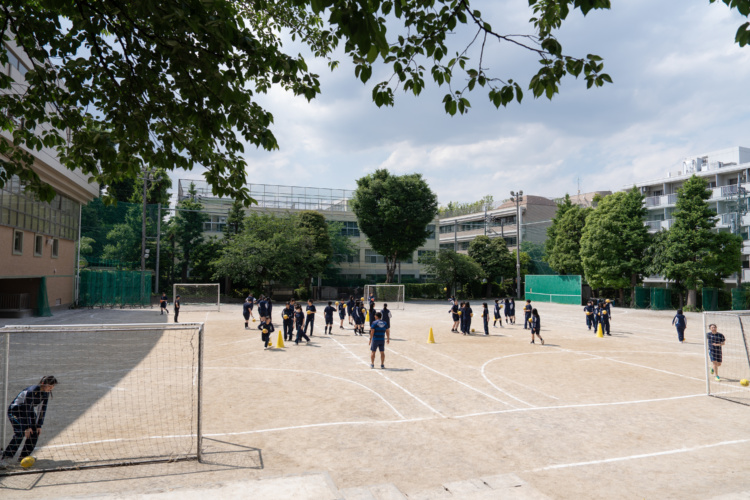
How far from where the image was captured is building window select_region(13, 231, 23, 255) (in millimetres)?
27320

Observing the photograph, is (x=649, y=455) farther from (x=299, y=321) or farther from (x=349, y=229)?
(x=349, y=229)

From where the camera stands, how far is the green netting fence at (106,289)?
124 feet

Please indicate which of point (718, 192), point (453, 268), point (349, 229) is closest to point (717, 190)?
point (718, 192)

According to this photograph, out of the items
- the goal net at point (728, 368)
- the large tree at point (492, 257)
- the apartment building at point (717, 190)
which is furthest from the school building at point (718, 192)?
the goal net at point (728, 368)

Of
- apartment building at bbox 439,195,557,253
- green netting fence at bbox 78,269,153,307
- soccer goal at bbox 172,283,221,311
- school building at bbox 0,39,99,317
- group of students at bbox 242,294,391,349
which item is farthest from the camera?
apartment building at bbox 439,195,557,253

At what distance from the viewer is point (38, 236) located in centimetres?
3083

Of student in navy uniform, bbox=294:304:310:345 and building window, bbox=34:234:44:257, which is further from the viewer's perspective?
building window, bbox=34:234:44:257

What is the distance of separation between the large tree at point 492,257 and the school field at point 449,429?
38428 mm

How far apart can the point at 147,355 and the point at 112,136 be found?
11.7 meters

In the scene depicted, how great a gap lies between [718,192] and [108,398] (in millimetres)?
55612

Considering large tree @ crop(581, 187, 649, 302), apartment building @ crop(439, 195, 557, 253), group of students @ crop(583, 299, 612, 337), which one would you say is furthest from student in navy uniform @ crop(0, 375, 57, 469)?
apartment building @ crop(439, 195, 557, 253)

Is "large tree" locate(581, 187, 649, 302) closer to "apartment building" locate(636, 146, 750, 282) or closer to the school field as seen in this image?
"apartment building" locate(636, 146, 750, 282)

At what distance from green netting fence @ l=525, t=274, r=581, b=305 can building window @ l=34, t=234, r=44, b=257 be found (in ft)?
140

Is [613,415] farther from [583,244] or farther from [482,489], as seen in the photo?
[583,244]
